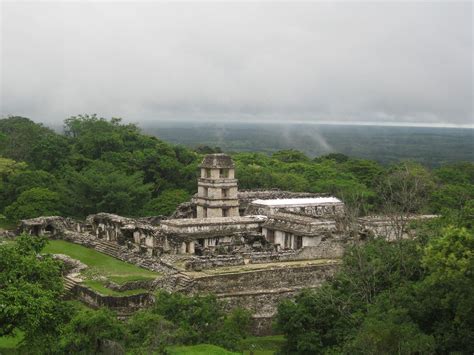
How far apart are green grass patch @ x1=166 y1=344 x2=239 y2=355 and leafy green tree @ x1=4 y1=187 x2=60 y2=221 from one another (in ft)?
75.4

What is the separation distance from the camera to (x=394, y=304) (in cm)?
2125

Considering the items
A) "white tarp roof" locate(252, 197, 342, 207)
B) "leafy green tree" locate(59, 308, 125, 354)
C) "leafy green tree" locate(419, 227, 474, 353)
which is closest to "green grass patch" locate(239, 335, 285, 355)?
"leafy green tree" locate(59, 308, 125, 354)

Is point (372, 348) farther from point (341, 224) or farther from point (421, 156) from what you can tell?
point (421, 156)

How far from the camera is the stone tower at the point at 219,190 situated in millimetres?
38250

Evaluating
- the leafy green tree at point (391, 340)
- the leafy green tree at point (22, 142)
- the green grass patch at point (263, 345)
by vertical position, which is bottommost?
the green grass patch at point (263, 345)

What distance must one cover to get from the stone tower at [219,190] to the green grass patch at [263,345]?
496 inches

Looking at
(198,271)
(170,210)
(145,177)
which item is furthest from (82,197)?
(198,271)

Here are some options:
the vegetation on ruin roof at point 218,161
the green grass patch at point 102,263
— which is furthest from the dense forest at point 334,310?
the vegetation on ruin roof at point 218,161

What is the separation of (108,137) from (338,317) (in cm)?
3630

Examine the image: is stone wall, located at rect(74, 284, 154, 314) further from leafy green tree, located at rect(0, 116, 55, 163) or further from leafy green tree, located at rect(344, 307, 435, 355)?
leafy green tree, located at rect(0, 116, 55, 163)

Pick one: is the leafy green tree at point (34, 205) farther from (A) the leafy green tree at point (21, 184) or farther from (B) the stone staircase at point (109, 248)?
(B) the stone staircase at point (109, 248)

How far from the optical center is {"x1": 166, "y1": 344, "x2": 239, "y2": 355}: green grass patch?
19234mm

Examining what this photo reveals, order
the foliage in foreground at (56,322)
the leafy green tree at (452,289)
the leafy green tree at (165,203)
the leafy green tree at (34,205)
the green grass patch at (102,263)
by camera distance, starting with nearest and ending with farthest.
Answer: the foliage in foreground at (56,322), the leafy green tree at (452,289), the green grass patch at (102,263), the leafy green tree at (34,205), the leafy green tree at (165,203)

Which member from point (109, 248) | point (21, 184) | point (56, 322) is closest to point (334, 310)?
point (56, 322)
